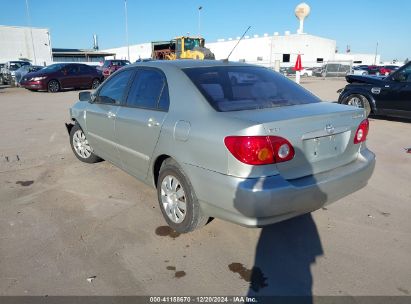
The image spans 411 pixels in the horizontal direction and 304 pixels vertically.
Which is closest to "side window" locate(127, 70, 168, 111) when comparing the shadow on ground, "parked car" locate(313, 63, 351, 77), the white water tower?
the shadow on ground

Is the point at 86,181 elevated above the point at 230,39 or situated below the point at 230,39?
below

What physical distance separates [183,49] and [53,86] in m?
12.5

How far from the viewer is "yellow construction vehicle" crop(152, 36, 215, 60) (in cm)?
2466

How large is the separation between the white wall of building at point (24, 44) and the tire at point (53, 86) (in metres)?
39.3

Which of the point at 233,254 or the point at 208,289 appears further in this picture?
the point at 233,254

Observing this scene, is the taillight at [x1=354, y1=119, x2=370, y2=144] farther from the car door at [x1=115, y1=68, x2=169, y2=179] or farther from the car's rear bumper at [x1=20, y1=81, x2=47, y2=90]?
the car's rear bumper at [x1=20, y1=81, x2=47, y2=90]

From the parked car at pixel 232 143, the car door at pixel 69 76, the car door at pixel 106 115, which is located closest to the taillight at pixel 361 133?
the parked car at pixel 232 143

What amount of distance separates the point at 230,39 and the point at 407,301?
227 feet

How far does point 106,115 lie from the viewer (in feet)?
14.6

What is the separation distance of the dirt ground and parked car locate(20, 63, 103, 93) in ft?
48.2

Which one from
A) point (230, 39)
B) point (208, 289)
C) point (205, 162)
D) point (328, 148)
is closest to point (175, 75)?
point (205, 162)

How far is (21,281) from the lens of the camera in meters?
2.75

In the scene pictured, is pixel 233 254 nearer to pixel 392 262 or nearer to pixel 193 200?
pixel 193 200

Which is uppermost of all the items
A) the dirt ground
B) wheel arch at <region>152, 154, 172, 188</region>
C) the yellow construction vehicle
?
the yellow construction vehicle
